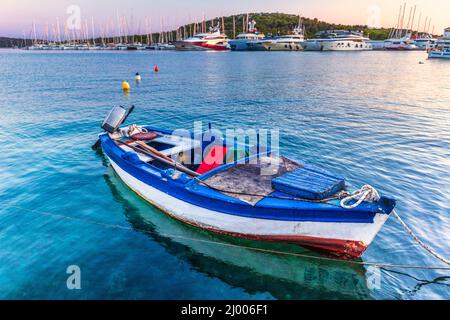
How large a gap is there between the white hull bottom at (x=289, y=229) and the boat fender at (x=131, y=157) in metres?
1.95

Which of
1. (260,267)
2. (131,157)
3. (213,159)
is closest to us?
(260,267)

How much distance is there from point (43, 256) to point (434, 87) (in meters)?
55.1

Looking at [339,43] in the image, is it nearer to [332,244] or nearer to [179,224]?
[179,224]

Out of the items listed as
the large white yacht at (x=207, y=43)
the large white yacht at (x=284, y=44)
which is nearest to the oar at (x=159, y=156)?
the large white yacht at (x=284, y=44)

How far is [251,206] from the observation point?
371 inches

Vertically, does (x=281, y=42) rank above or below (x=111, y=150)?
above

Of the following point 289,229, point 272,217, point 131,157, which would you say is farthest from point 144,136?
point 289,229

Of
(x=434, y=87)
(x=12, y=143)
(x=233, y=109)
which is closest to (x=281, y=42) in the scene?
(x=434, y=87)

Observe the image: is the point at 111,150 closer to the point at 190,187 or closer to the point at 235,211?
the point at 190,187

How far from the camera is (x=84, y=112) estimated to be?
31156 millimetres

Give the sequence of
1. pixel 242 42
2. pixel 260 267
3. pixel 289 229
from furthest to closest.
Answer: pixel 242 42
pixel 260 267
pixel 289 229

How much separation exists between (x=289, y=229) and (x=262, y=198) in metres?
1.25

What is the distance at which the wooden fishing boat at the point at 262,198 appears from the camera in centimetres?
873

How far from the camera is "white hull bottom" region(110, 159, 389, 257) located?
347 inches
